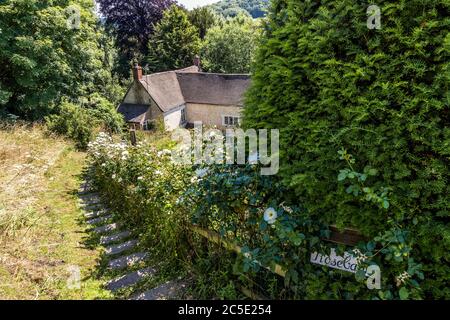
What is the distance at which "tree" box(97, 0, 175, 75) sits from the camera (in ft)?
114

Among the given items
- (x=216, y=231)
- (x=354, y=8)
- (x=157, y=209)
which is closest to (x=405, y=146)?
(x=354, y=8)

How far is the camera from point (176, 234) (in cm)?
404

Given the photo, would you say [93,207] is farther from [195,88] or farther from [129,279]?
[195,88]

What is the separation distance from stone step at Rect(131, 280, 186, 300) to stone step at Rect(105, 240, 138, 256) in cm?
138

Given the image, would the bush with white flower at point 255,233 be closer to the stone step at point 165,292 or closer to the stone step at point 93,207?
the stone step at point 165,292

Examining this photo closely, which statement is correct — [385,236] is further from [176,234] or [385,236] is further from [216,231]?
[176,234]

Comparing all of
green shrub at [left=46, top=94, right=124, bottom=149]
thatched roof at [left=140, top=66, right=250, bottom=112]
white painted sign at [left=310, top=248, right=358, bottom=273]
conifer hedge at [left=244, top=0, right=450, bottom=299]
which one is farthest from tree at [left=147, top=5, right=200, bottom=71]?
white painted sign at [left=310, top=248, right=358, bottom=273]

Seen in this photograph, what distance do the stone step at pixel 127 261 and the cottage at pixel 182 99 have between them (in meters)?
19.3

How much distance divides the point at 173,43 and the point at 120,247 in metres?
31.5

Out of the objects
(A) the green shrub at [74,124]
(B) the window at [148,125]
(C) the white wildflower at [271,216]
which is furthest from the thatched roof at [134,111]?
(C) the white wildflower at [271,216]

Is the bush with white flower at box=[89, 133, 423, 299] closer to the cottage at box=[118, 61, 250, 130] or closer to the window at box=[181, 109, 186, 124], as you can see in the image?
the cottage at box=[118, 61, 250, 130]

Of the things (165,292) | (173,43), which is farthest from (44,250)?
(173,43)

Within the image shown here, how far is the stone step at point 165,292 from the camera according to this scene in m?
3.48

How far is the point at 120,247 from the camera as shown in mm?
4918
